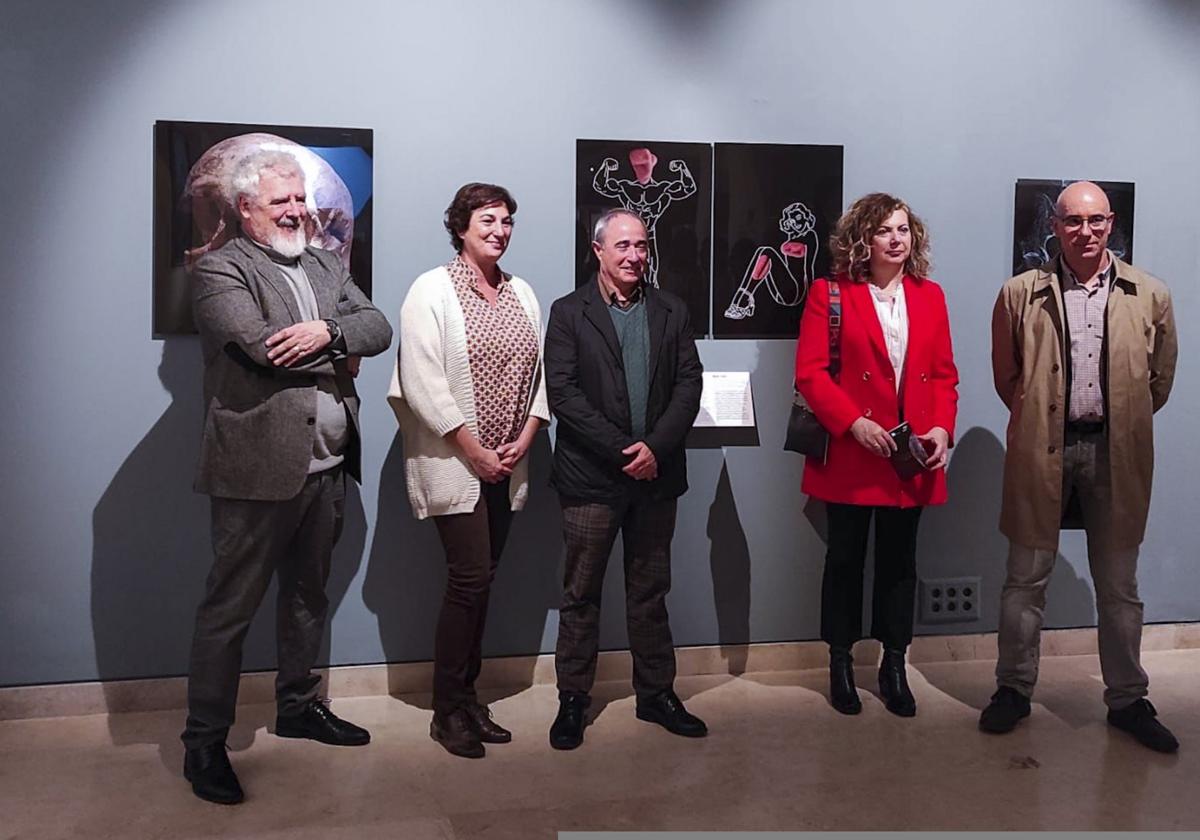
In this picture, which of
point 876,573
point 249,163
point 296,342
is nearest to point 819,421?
point 876,573

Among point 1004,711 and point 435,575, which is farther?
point 435,575

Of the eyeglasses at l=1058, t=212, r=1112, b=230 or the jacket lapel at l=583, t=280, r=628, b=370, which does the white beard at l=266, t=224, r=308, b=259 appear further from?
the eyeglasses at l=1058, t=212, r=1112, b=230

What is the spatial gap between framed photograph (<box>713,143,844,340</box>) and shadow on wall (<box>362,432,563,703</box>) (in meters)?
0.93

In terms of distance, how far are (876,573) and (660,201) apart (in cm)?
158

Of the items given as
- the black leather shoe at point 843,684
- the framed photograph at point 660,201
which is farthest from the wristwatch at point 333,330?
the black leather shoe at point 843,684

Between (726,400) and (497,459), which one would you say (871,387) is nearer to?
(726,400)

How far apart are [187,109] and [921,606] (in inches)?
131

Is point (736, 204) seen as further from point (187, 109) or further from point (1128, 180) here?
point (187, 109)

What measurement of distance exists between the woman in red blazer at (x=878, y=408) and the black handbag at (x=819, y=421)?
0.02m

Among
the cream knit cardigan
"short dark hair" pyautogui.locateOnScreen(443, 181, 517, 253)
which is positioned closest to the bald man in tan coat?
"short dark hair" pyautogui.locateOnScreen(443, 181, 517, 253)

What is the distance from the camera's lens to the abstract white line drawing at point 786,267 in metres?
4.94

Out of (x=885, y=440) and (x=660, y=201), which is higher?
(x=660, y=201)

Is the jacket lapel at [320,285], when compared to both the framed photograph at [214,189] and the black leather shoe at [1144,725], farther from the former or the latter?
the black leather shoe at [1144,725]

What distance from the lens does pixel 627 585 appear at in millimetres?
4367
